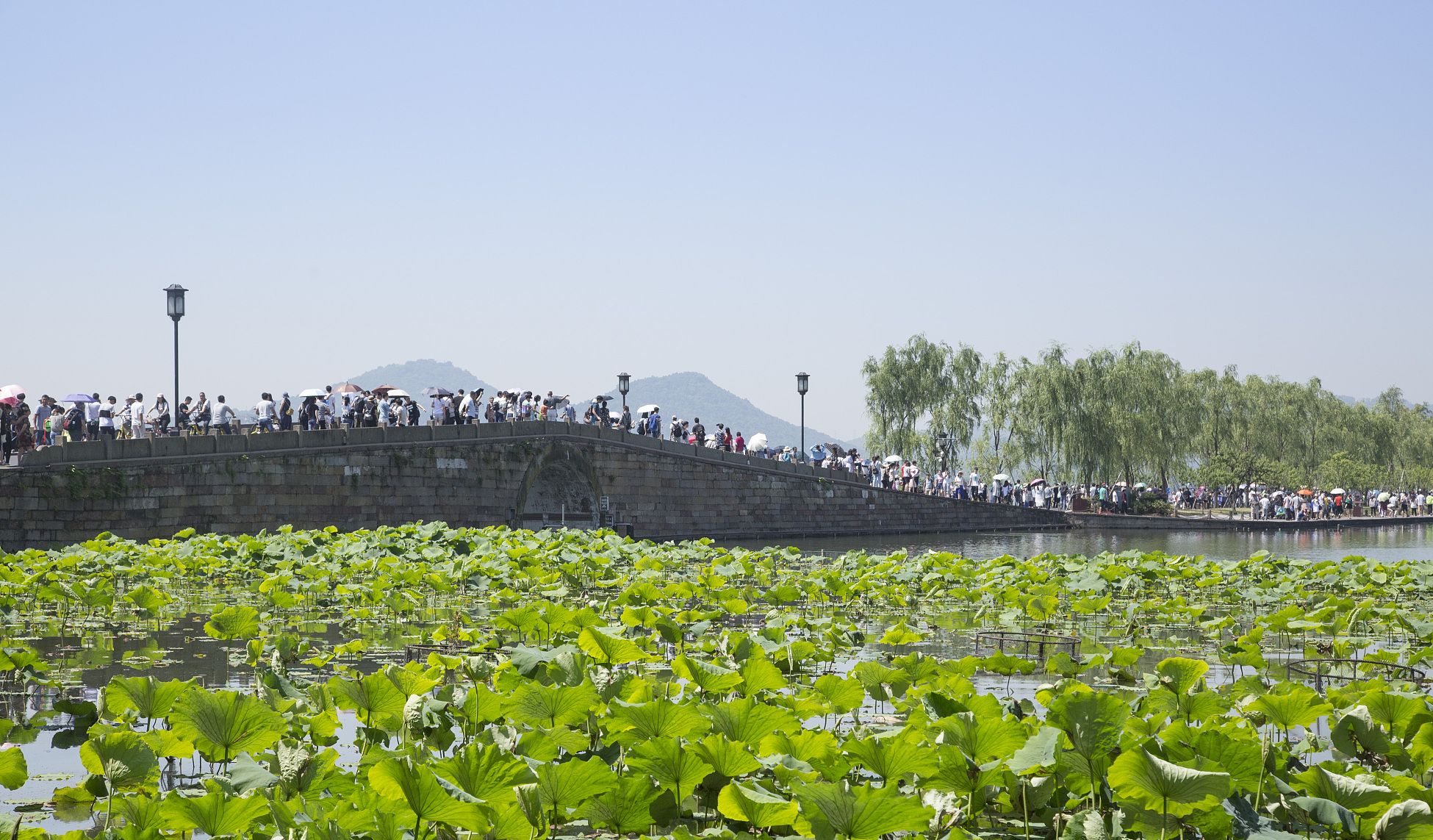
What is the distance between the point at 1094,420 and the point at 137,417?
28.9 meters

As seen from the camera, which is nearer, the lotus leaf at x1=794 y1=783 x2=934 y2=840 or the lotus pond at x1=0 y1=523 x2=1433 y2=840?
the lotus leaf at x1=794 y1=783 x2=934 y2=840

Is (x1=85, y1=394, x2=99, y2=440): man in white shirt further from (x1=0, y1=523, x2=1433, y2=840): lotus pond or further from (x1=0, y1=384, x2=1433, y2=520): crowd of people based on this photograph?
(x1=0, y1=523, x2=1433, y2=840): lotus pond

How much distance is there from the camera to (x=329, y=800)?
10.7 ft

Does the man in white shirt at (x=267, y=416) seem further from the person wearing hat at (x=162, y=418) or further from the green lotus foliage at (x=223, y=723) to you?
the green lotus foliage at (x=223, y=723)

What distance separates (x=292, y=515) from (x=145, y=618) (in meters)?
12.9

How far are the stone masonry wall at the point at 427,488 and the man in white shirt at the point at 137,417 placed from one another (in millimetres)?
858

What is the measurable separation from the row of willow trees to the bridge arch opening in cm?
1622

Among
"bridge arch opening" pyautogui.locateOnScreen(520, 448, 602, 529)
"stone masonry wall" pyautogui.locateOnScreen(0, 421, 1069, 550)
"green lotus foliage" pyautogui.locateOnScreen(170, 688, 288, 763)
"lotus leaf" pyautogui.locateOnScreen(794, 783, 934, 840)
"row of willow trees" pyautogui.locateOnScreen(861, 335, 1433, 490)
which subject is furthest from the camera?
"row of willow trees" pyautogui.locateOnScreen(861, 335, 1433, 490)

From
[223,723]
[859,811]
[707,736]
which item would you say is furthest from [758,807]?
[223,723]

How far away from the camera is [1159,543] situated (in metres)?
30.3

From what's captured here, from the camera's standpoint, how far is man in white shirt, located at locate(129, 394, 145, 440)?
2033 cm

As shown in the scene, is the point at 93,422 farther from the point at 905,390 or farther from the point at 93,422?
the point at 905,390

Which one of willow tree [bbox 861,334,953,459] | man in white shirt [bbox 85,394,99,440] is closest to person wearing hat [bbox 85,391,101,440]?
man in white shirt [bbox 85,394,99,440]

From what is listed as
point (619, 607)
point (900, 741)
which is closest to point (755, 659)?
point (900, 741)
